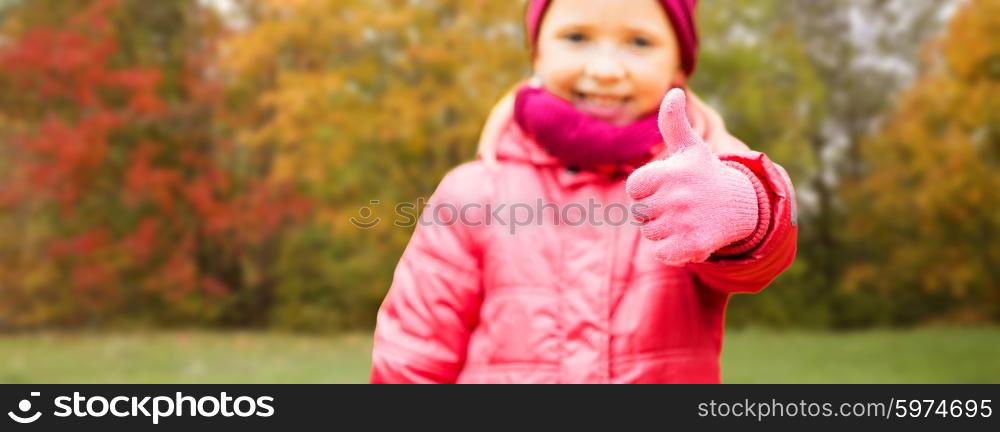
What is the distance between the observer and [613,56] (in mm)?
2045

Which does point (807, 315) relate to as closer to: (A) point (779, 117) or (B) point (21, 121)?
(A) point (779, 117)

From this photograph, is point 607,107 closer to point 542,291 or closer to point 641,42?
point 641,42

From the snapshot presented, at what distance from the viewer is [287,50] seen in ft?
37.2

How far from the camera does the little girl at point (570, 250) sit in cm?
195

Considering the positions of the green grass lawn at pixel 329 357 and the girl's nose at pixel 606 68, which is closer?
the girl's nose at pixel 606 68

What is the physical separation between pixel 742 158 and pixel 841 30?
12663mm

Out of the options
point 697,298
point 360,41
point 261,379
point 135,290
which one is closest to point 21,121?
point 135,290

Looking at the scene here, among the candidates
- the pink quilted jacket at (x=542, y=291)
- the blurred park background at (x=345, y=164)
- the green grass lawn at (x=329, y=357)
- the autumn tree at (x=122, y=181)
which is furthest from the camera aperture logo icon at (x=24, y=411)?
the autumn tree at (x=122, y=181)

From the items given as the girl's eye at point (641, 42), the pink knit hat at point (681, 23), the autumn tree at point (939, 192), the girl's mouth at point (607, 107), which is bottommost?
the girl's mouth at point (607, 107)

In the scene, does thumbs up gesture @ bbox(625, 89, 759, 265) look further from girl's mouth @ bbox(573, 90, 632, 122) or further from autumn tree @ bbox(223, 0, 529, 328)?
autumn tree @ bbox(223, 0, 529, 328)

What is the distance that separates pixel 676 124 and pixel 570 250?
50 centimetres

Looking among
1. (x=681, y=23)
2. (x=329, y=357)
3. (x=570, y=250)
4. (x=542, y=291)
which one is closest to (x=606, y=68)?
(x=681, y=23)

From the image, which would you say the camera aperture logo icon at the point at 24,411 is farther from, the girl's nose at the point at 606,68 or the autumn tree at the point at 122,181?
the autumn tree at the point at 122,181

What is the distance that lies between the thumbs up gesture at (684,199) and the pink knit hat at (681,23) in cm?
53
